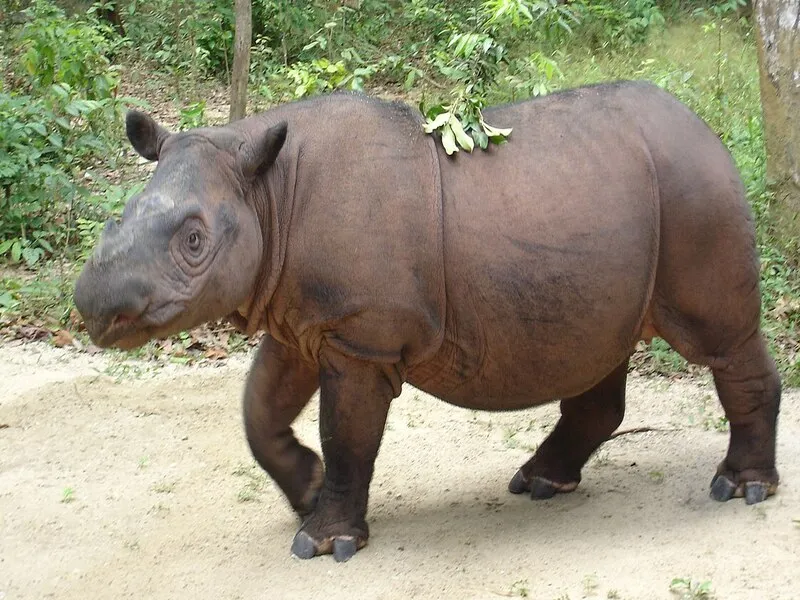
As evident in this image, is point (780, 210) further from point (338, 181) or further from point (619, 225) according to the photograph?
point (338, 181)

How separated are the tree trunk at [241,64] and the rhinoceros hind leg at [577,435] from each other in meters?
4.83

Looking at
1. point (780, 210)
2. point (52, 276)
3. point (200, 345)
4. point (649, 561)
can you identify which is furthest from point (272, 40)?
point (649, 561)

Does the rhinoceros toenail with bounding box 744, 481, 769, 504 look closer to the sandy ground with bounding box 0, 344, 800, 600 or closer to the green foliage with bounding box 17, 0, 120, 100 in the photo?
the sandy ground with bounding box 0, 344, 800, 600

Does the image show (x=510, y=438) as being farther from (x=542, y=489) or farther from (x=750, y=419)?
(x=750, y=419)

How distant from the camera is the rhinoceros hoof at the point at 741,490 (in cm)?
469

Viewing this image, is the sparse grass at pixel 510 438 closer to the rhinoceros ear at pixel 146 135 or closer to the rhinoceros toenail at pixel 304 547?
the rhinoceros toenail at pixel 304 547

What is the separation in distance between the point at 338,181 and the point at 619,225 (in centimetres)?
115

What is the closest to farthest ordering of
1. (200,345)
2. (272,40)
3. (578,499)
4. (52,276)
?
(578,499) → (200,345) → (52,276) → (272,40)

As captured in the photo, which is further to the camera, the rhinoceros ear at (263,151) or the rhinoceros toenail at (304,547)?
the rhinoceros toenail at (304,547)

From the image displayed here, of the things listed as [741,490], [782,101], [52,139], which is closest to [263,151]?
[741,490]

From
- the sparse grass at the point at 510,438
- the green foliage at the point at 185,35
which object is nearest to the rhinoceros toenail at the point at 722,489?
the sparse grass at the point at 510,438

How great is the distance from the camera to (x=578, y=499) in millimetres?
5098

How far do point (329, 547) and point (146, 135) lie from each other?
1864mm

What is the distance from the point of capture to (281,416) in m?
4.77
